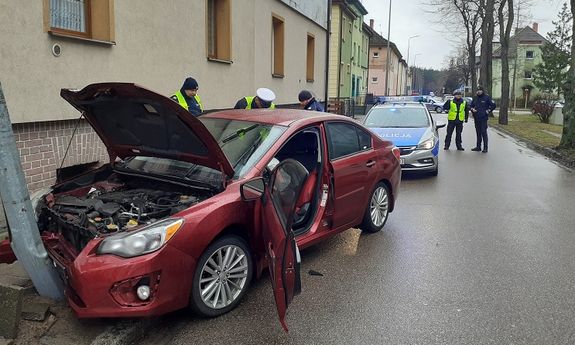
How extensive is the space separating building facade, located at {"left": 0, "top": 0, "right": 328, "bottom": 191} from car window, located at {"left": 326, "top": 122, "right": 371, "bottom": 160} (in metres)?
2.43

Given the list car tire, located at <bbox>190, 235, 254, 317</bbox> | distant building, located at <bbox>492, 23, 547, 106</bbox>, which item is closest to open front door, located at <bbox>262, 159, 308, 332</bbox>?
car tire, located at <bbox>190, 235, 254, 317</bbox>

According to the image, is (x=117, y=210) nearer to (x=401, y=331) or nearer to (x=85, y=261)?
(x=85, y=261)

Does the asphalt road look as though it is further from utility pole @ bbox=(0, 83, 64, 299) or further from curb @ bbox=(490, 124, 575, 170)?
curb @ bbox=(490, 124, 575, 170)

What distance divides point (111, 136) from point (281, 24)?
1223 cm

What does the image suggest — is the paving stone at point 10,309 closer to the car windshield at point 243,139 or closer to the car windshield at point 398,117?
the car windshield at point 243,139

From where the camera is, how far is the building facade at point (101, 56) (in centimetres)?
604

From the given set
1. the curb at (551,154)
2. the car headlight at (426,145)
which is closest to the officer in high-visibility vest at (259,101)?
the car headlight at (426,145)

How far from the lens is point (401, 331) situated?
361cm

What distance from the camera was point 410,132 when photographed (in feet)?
34.5

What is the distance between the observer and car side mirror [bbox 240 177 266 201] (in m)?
3.62

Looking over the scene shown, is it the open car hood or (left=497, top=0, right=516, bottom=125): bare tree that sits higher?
(left=497, top=0, right=516, bottom=125): bare tree

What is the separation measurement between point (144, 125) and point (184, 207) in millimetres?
889

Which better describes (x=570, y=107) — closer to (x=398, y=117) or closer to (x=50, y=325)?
(x=398, y=117)

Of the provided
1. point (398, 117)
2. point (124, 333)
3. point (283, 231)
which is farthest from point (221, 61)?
point (124, 333)
